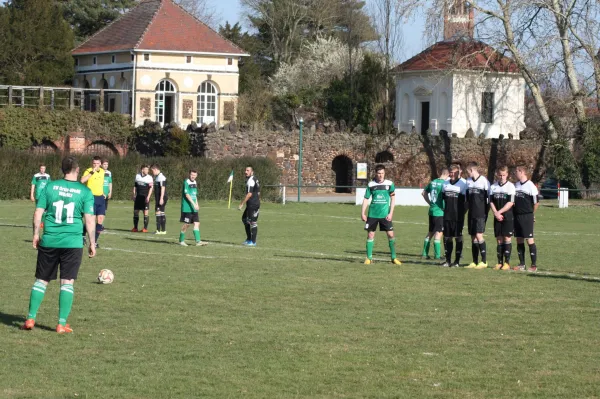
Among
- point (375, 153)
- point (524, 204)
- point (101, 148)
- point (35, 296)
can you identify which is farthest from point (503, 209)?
point (101, 148)

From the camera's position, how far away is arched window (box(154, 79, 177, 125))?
2611 inches

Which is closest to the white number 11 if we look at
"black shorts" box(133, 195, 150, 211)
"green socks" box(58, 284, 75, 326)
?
"green socks" box(58, 284, 75, 326)

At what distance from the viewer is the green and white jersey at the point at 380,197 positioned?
62.8 feet

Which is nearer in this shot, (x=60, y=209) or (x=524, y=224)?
(x=60, y=209)

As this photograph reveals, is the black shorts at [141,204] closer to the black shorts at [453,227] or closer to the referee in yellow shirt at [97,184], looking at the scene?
the referee in yellow shirt at [97,184]

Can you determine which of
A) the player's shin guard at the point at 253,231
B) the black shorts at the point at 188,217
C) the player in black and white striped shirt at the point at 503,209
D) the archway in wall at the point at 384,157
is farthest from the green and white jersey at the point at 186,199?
the archway in wall at the point at 384,157

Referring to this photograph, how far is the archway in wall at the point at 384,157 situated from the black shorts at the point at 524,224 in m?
42.9

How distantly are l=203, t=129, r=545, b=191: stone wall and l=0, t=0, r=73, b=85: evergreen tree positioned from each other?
17.6 meters

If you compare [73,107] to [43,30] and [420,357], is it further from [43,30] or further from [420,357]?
[420,357]

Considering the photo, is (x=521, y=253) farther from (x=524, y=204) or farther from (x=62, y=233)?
(x=62, y=233)

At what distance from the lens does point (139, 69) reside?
65.8m

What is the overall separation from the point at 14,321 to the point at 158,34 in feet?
186

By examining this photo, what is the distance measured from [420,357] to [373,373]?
960mm

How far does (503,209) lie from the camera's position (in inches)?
752
